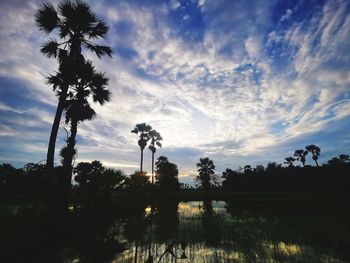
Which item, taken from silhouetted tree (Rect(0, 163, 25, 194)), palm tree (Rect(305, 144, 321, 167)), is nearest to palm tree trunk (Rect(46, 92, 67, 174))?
silhouetted tree (Rect(0, 163, 25, 194))

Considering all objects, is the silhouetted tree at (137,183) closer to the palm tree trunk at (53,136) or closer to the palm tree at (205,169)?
the palm tree trunk at (53,136)

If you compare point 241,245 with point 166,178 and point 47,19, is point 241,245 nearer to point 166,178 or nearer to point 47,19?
point 47,19

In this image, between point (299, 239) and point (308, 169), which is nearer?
point (299, 239)

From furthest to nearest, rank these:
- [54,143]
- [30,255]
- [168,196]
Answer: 1. [168,196]
2. [54,143]
3. [30,255]

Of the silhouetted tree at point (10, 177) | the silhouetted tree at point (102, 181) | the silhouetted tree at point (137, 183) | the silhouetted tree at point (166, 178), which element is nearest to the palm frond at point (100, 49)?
the silhouetted tree at point (102, 181)

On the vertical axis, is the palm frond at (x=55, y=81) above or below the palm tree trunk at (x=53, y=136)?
above

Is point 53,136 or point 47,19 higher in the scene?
point 47,19

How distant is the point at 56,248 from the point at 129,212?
19.0m

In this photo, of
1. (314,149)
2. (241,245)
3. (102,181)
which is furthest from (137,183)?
(314,149)

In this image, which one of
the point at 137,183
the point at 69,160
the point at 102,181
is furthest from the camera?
the point at 137,183

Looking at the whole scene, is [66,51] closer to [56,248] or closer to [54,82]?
[54,82]

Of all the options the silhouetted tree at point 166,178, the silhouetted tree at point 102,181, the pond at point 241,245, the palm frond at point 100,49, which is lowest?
the pond at point 241,245

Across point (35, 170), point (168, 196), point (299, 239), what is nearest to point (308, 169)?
point (168, 196)

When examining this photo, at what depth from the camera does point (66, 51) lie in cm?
1711
